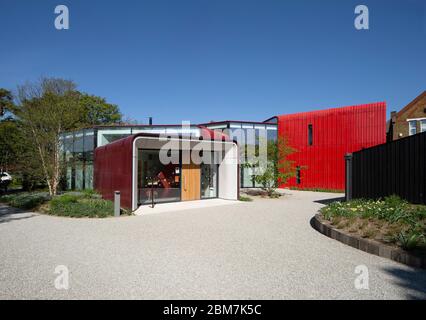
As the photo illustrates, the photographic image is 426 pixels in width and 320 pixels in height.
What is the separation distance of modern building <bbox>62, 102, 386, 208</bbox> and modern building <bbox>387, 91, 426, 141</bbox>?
815cm

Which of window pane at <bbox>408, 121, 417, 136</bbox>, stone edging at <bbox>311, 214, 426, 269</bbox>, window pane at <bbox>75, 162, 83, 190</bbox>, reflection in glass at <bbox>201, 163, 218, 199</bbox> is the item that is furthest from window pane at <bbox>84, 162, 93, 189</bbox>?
window pane at <bbox>408, 121, 417, 136</bbox>

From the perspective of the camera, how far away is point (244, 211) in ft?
38.0

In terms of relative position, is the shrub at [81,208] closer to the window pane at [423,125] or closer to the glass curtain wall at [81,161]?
the glass curtain wall at [81,161]

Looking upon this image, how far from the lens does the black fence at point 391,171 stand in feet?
Result: 30.0

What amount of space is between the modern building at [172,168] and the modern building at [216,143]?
5 centimetres

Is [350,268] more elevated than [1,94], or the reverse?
[1,94]

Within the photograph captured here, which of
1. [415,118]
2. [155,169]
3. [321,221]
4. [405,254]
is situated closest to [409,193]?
[321,221]

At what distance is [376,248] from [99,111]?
44.0 m

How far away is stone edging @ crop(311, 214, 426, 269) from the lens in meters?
4.82

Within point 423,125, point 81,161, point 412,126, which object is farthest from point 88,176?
point 423,125

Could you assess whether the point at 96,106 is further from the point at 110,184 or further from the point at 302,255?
the point at 302,255

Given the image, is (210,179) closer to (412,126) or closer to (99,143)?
(99,143)

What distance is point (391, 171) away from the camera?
34.8 ft

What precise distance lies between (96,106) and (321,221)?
41.4 meters
